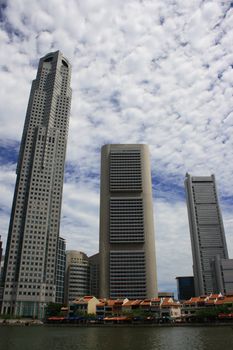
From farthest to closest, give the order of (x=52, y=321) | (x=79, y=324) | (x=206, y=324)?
(x=52, y=321) < (x=79, y=324) < (x=206, y=324)

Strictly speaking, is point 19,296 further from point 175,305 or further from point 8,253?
point 175,305

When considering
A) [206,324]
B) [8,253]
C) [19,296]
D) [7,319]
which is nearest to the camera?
[206,324]

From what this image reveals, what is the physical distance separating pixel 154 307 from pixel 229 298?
106 feet

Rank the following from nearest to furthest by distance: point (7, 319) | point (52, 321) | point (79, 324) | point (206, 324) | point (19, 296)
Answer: point (206, 324)
point (79, 324)
point (52, 321)
point (7, 319)
point (19, 296)

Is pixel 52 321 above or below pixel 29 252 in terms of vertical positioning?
below

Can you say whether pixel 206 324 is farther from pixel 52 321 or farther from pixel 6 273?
pixel 6 273

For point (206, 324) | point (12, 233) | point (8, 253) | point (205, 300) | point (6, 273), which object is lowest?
point (206, 324)

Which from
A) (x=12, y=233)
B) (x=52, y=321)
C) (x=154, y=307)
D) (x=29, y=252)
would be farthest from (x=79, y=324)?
(x=12, y=233)

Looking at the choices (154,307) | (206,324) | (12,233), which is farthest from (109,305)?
(12,233)

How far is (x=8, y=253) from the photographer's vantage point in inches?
7672

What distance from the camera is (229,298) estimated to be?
134375mm

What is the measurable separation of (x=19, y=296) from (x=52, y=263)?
26.0 m

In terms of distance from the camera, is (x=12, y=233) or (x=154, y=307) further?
(x=12, y=233)

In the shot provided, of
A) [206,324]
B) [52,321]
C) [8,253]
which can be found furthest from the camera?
[8,253]
